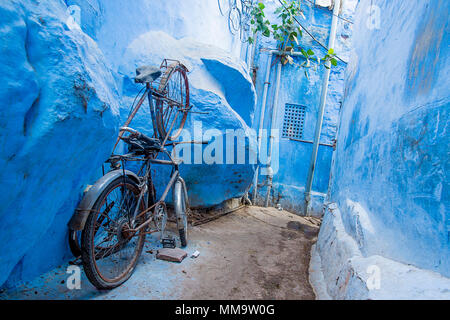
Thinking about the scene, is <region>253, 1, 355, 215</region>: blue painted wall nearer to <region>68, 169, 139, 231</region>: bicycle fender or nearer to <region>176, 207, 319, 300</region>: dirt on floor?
<region>176, 207, 319, 300</region>: dirt on floor

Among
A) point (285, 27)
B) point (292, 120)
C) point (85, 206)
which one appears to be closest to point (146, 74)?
point (85, 206)

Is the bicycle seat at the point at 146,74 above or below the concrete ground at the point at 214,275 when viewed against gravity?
above

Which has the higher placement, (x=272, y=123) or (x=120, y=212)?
(x=272, y=123)

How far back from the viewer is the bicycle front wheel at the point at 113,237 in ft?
6.24

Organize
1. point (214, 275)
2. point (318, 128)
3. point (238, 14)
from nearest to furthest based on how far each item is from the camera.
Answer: point (214, 275)
point (238, 14)
point (318, 128)

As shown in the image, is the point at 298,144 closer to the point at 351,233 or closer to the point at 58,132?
the point at 351,233

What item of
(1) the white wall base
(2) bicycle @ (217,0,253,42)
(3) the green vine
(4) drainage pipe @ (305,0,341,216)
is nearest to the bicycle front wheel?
(1) the white wall base

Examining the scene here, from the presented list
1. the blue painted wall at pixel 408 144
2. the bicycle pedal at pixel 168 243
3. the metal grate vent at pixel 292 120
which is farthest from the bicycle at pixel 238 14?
the bicycle pedal at pixel 168 243

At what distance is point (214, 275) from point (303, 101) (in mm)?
7544

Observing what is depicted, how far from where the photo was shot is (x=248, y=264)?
10.3ft

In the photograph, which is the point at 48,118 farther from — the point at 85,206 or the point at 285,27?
the point at 285,27

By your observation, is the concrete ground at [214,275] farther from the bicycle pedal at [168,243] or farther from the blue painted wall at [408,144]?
the blue painted wall at [408,144]

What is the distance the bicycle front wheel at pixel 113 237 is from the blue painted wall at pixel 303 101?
6.70m
